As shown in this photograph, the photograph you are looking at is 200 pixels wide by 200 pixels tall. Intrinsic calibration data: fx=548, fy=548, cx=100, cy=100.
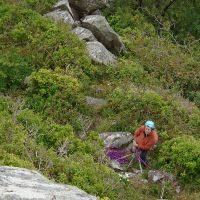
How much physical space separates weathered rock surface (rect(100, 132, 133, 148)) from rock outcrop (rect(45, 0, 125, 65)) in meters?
4.28

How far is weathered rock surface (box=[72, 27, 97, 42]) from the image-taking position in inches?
777

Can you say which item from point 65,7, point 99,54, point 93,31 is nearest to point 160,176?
point 99,54

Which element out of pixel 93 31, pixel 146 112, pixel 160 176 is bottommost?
pixel 160 176

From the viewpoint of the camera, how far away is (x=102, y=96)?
17109 mm

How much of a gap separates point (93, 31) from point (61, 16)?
133 cm

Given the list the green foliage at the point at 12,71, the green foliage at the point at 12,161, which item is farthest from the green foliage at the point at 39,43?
the green foliage at the point at 12,161

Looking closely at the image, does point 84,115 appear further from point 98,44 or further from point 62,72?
point 98,44

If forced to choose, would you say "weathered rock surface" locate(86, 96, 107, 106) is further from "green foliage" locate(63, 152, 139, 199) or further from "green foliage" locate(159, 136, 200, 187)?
"green foliage" locate(63, 152, 139, 199)

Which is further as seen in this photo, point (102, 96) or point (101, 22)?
point (101, 22)

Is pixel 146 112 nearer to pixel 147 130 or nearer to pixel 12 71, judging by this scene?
pixel 147 130

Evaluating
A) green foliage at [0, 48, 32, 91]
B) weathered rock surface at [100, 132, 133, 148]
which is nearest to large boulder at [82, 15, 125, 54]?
green foliage at [0, 48, 32, 91]

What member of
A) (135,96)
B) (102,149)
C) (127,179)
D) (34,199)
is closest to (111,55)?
(135,96)

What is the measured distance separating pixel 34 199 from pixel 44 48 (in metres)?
10.9

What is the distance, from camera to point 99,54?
1894 cm
